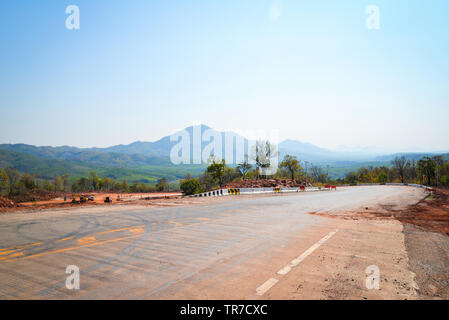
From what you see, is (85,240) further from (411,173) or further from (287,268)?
(411,173)

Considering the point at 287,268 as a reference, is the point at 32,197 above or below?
below

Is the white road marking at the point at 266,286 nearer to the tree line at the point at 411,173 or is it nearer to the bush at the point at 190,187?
the bush at the point at 190,187

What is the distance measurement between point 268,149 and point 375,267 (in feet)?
245

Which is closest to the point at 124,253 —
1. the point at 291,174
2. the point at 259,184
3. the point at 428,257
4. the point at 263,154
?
the point at 428,257

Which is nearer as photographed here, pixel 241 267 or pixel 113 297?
pixel 113 297

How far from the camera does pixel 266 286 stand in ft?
15.8

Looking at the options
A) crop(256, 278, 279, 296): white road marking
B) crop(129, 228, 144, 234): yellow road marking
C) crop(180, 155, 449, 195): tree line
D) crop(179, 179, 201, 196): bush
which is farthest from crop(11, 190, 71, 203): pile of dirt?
crop(256, 278, 279, 296): white road marking

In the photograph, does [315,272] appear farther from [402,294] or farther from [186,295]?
[186,295]

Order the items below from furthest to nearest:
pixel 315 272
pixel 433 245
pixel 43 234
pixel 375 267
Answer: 1. pixel 43 234
2. pixel 433 245
3. pixel 375 267
4. pixel 315 272

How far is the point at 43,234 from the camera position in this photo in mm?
9328

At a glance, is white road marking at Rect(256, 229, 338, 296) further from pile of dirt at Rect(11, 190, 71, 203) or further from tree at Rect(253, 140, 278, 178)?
tree at Rect(253, 140, 278, 178)

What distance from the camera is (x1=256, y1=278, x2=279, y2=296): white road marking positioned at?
454 centimetres
